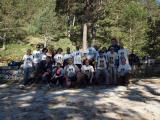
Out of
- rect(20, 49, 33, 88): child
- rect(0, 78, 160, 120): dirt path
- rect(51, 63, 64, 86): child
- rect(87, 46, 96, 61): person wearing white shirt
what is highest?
rect(87, 46, 96, 61): person wearing white shirt

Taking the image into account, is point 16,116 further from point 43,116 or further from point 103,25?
point 103,25

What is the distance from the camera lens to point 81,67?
60.7ft

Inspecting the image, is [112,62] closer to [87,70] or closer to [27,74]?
[87,70]

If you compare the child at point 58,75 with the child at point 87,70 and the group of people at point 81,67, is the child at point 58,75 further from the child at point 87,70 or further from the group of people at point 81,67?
the child at point 87,70

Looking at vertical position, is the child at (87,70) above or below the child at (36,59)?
below

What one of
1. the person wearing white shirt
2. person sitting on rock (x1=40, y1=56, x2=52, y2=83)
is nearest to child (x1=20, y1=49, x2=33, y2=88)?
person sitting on rock (x1=40, y1=56, x2=52, y2=83)

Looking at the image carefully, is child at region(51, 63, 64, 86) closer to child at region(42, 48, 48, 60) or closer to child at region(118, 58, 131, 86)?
child at region(42, 48, 48, 60)

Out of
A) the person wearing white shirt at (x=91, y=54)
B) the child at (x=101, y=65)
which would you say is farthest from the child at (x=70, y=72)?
the person wearing white shirt at (x=91, y=54)

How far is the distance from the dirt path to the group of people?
72cm

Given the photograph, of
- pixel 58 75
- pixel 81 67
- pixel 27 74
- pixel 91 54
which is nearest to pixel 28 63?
pixel 27 74

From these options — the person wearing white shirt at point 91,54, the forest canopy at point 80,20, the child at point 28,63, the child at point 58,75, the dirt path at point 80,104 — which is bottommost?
the dirt path at point 80,104

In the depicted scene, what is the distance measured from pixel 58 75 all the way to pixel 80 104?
14.0 feet

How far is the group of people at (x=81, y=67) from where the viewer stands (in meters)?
18.0

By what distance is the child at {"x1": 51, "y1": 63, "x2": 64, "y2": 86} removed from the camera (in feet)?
60.0
